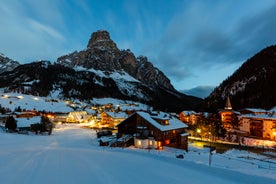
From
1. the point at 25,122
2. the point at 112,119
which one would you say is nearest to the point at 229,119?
the point at 112,119

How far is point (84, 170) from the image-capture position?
11.6m

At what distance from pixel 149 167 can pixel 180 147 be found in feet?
102

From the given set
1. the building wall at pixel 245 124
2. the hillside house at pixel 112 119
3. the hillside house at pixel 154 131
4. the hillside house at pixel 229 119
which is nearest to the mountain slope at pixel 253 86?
the hillside house at pixel 229 119

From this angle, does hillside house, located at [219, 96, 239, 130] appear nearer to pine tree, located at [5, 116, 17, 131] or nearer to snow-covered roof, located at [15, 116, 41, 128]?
snow-covered roof, located at [15, 116, 41, 128]

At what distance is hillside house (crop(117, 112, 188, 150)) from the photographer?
37688 mm

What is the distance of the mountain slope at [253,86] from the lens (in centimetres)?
9731

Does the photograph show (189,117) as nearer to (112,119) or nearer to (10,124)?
(112,119)

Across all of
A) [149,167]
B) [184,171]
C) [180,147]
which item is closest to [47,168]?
[149,167]

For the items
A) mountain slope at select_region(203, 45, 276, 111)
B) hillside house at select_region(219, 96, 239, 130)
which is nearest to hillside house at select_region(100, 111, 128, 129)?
hillside house at select_region(219, 96, 239, 130)

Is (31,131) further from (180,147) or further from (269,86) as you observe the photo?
(269,86)

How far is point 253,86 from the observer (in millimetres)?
109812

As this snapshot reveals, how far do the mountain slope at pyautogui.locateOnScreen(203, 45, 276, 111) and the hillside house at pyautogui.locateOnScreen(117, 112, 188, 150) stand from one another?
217 ft

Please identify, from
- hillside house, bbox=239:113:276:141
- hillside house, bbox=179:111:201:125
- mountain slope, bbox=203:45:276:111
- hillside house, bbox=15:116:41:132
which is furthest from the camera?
mountain slope, bbox=203:45:276:111

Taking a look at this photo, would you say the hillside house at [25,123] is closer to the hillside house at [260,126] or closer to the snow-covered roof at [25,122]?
the snow-covered roof at [25,122]
